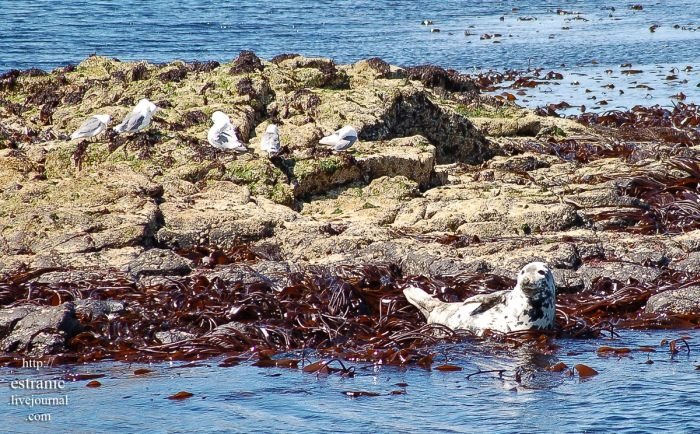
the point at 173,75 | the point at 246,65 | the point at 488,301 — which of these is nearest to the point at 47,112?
the point at 173,75

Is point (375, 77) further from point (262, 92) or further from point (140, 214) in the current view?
point (140, 214)

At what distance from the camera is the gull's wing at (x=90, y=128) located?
1148cm

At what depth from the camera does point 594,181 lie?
1175cm

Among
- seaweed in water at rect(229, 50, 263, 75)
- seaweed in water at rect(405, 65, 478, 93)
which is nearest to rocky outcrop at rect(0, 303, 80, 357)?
seaweed in water at rect(229, 50, 263, 75)

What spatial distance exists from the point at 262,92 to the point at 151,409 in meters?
7.44

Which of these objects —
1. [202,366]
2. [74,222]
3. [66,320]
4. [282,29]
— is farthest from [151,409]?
[282,29]

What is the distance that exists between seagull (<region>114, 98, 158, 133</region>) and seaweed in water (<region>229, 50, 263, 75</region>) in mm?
2330

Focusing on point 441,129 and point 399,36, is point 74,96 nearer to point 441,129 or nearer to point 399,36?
point 441,129

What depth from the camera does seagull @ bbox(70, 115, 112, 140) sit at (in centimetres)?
1148

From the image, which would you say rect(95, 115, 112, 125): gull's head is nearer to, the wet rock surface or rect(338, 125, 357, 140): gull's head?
the wet rock surface

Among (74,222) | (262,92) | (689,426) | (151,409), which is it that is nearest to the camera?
(689,426)

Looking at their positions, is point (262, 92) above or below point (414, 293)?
above

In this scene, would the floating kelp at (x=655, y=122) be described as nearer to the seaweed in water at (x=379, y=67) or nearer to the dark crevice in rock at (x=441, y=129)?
the dark crevice in rock at (x=441, y=129)

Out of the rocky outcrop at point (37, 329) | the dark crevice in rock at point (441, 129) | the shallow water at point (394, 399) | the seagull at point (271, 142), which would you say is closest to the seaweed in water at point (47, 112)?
the seagull at point (271, 142)
